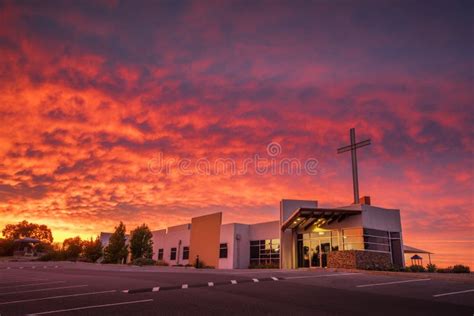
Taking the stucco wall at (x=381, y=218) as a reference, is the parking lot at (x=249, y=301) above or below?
below

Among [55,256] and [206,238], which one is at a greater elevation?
[206,238]

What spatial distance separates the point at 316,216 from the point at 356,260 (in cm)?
662

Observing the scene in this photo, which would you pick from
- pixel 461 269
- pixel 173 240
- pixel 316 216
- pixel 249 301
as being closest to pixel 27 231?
pixel 173 240

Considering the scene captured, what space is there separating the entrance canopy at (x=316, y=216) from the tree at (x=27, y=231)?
119m

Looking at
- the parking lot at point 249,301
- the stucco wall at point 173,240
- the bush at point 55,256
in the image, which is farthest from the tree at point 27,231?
the parking lot at point 249,301

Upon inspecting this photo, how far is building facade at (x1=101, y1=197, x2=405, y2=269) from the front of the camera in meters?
28.7

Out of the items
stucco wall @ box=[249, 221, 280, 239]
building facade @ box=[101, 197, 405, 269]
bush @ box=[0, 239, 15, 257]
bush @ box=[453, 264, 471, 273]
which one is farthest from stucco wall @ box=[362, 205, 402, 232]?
bush @ box=[0, 239, 15, 257]

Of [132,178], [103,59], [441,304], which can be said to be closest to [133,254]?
[132,178]

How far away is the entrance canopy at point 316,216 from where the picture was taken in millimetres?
28864

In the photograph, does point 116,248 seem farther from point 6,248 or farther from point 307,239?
point 6,248

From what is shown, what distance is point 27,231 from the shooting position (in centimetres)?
13175

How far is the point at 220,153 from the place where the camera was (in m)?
32.3

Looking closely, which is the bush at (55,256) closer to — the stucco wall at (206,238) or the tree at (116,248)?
the tree at (116,248)

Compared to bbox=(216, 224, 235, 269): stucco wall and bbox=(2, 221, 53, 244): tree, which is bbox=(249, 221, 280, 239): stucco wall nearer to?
bbox=(216, 224, 235, 269): stucco wall
